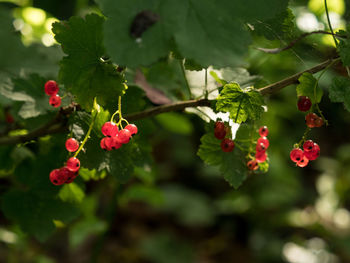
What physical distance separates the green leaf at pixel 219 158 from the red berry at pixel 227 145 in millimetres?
34

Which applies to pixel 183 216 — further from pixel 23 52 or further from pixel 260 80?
pixel 260 80

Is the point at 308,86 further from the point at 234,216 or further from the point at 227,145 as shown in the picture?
the point at 234,216

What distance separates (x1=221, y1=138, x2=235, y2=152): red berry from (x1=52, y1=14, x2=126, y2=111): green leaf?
0.28 meters

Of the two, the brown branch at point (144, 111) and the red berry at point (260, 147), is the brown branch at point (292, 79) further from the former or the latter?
the red berry at point (260, 147)

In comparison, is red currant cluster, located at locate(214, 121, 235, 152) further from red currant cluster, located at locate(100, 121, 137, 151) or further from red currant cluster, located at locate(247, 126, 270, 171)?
red currant cluster, located at locate(100, 121, 137, 151)

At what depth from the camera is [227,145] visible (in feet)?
2.95

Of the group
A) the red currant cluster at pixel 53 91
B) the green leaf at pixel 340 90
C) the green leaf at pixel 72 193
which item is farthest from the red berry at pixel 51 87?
the green leaf at pixel 340 90

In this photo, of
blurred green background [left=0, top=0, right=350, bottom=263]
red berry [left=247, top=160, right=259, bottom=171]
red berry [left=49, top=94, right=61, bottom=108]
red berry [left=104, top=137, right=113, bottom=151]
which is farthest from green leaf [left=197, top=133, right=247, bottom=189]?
blurred green background [left=0, top=0, right=350, bottom=263]

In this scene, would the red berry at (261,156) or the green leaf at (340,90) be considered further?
the red berry at (261,156)

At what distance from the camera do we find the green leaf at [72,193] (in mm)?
1057

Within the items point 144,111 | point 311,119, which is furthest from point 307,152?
point 144,111

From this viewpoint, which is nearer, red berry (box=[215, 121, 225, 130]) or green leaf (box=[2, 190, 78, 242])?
red berry (box=[215, 121, 225, 130])

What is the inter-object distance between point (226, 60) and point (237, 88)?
0.65 ft

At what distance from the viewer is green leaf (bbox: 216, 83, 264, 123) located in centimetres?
79
